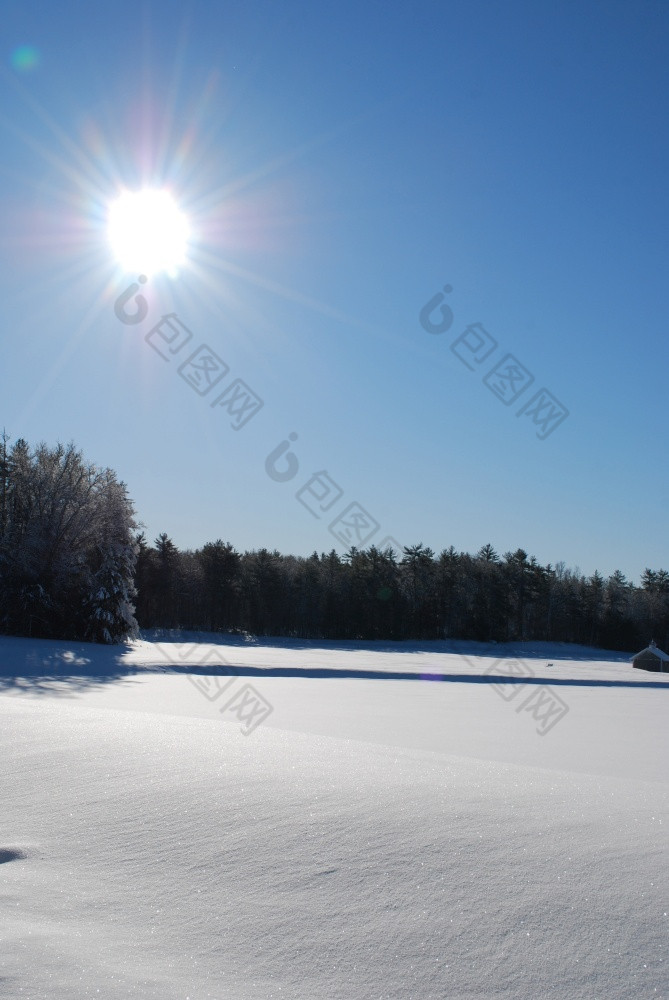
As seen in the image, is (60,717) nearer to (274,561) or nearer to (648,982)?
(648,982)

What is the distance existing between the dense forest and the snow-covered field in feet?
67.6

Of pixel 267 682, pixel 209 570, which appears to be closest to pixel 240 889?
pixel 267 682

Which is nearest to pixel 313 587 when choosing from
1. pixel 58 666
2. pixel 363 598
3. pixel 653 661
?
pixel 363 598

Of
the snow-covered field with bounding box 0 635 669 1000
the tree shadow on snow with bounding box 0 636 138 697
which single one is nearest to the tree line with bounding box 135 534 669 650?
the tree shadow on snow with bounding box 0 636 138 697

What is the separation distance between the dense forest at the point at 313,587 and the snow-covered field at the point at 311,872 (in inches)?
811

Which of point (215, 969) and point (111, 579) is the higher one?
point (111, 579)

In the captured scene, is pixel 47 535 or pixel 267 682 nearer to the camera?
pixel 267 682

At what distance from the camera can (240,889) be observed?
2.58 metres

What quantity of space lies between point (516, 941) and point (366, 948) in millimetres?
481

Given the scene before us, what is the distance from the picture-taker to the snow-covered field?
6.89 ft

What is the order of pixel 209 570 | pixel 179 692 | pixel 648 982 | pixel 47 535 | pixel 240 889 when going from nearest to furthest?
pixel 648 982 → pixel 240 889 → pixel 179 692 → pixel 47 535 → pixel 209 570

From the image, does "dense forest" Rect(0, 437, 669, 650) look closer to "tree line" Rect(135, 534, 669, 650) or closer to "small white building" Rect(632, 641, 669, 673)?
"tree line" Rect(135, 534, 669, 650)

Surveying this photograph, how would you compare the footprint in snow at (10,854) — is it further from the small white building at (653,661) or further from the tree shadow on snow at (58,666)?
the small white building at (653,661)

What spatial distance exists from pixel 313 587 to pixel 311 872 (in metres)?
47.2
